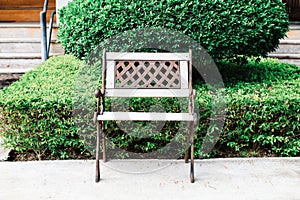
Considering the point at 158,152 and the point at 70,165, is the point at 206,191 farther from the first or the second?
the point at 70,165

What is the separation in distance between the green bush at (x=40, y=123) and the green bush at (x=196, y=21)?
76cm

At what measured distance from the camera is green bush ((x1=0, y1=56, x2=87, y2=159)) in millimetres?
4168

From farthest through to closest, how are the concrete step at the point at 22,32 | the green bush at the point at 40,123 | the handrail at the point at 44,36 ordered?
the concrete step at the point at 22,32 → the handrail at the point at 44,36 → the green bush at the point at 40,123

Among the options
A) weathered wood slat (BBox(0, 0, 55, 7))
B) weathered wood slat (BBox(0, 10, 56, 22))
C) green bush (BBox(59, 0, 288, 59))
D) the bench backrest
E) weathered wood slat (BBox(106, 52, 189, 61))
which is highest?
weathered wood slat (BBox(0, 0, 55, 7))

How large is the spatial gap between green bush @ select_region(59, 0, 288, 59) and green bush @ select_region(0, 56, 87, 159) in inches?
29.8

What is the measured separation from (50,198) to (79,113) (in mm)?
1000

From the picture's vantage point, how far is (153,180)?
12.3ft

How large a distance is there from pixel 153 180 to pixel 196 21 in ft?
5.56

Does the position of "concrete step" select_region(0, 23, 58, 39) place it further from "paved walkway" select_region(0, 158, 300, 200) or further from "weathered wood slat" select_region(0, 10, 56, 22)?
"paved walkway" select_region(0, 158, 300, 200)

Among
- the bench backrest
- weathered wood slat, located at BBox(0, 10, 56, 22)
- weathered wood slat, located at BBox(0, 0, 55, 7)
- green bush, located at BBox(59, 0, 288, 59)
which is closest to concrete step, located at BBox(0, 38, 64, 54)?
weathered wood slat, located at BBox(0, 10, 56, 22)

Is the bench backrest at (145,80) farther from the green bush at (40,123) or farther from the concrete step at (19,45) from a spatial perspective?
the concrete step at (19,45)

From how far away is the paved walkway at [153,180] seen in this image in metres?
3.46

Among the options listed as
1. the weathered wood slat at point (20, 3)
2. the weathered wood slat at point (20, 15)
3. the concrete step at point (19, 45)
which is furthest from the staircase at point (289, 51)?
the weathered wood slat at point (20, 3)

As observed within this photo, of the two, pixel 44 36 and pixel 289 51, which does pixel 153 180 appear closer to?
pixel 44 36
